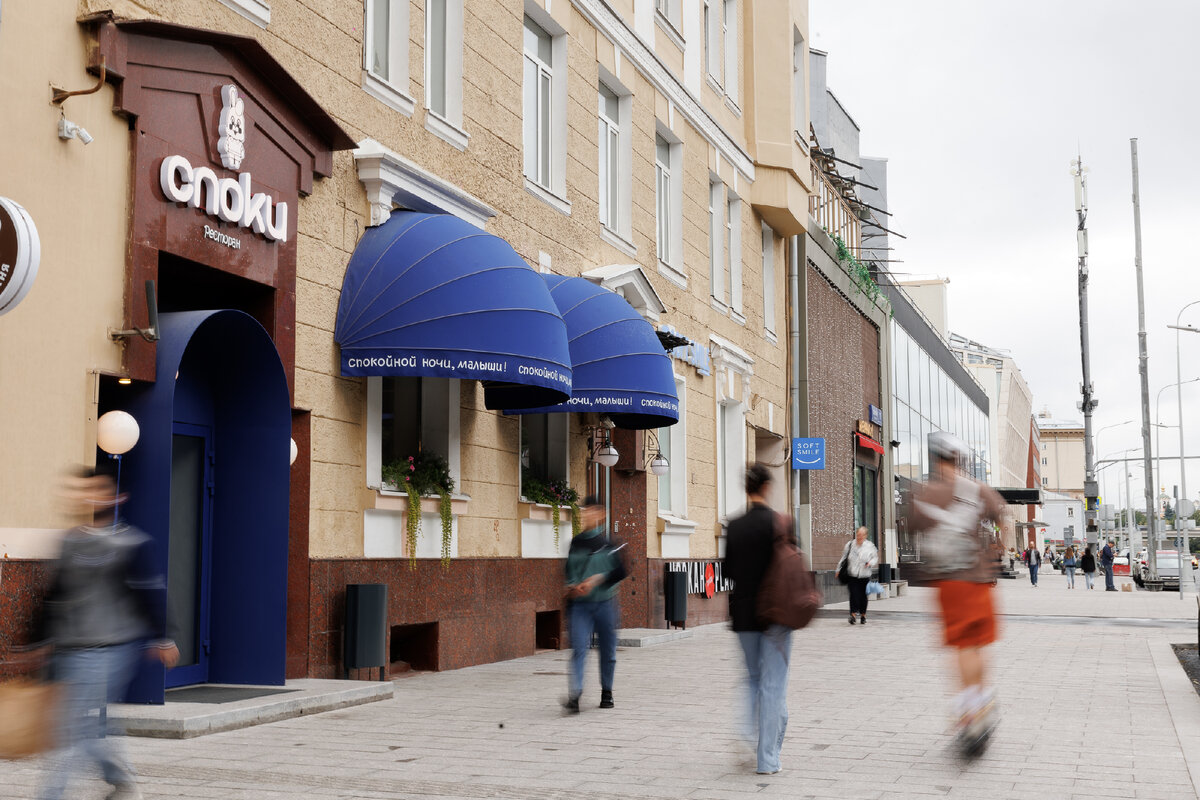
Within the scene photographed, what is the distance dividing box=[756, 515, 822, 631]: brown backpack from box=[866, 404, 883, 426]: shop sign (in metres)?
30.8

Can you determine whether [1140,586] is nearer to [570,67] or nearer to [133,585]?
[570,67]

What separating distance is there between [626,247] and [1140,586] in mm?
35471

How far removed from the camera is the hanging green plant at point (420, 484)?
13828mm

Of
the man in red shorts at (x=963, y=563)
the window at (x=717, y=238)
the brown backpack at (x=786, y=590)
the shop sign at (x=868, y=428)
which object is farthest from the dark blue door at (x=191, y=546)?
the shop sign at (x=868, y=428)

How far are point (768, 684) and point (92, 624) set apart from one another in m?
4.08

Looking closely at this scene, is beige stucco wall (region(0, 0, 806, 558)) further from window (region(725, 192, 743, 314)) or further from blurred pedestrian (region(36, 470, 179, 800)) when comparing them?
blurred pedestrian (region(36, 470, 179, 800))

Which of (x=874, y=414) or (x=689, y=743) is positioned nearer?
(x=689, y=743)

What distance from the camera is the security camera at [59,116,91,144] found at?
937 centimetres

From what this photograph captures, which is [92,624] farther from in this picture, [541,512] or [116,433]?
[541,512]

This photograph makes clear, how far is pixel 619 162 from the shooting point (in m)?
20.8

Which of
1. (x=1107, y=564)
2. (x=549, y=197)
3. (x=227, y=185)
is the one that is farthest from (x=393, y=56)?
(x=1107, y=564)

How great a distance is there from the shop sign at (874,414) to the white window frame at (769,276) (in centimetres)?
1059

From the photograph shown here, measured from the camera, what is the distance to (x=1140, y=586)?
4888 cm

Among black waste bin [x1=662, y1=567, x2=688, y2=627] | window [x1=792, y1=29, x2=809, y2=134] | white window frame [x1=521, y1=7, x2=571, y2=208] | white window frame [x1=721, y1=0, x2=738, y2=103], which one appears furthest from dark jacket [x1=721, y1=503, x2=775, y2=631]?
window [x1=792, y1=29, x2=809, y2=134]
